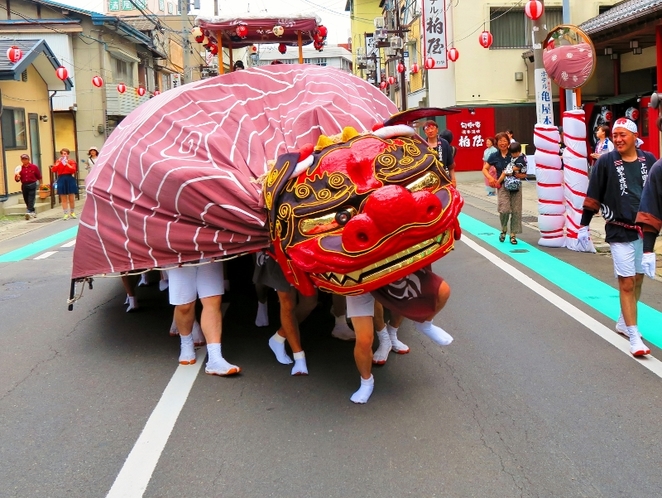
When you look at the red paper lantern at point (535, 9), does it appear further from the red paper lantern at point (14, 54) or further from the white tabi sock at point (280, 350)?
the red paper lantern at point (14, 54)

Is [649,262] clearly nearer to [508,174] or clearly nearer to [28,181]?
[508,174]

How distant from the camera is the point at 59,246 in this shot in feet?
48.5

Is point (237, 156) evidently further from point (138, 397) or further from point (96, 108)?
point (96, 108)

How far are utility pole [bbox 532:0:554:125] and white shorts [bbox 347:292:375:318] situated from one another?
31.4 feet

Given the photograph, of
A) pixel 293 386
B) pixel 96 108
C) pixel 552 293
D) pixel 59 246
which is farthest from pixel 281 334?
pixel 96 108

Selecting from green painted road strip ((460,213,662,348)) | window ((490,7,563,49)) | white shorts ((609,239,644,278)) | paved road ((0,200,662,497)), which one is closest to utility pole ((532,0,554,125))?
green painted road strip ((460,213,662,348))

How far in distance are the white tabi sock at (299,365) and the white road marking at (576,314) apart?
272 cm

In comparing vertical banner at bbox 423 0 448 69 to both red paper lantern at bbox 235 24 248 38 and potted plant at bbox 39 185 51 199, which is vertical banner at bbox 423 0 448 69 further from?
red paper lantern at bbox 235 24 248 38

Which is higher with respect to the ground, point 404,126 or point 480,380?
point 404,126

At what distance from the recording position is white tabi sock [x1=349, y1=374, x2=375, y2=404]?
537 cm

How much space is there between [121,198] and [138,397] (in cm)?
170

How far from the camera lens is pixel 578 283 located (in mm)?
9492

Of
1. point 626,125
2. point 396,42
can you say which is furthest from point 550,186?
point 396,42

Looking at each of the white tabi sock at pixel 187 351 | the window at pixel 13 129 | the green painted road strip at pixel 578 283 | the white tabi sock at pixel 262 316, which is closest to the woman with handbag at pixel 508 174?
the green painted road strip at pixel 578 283
